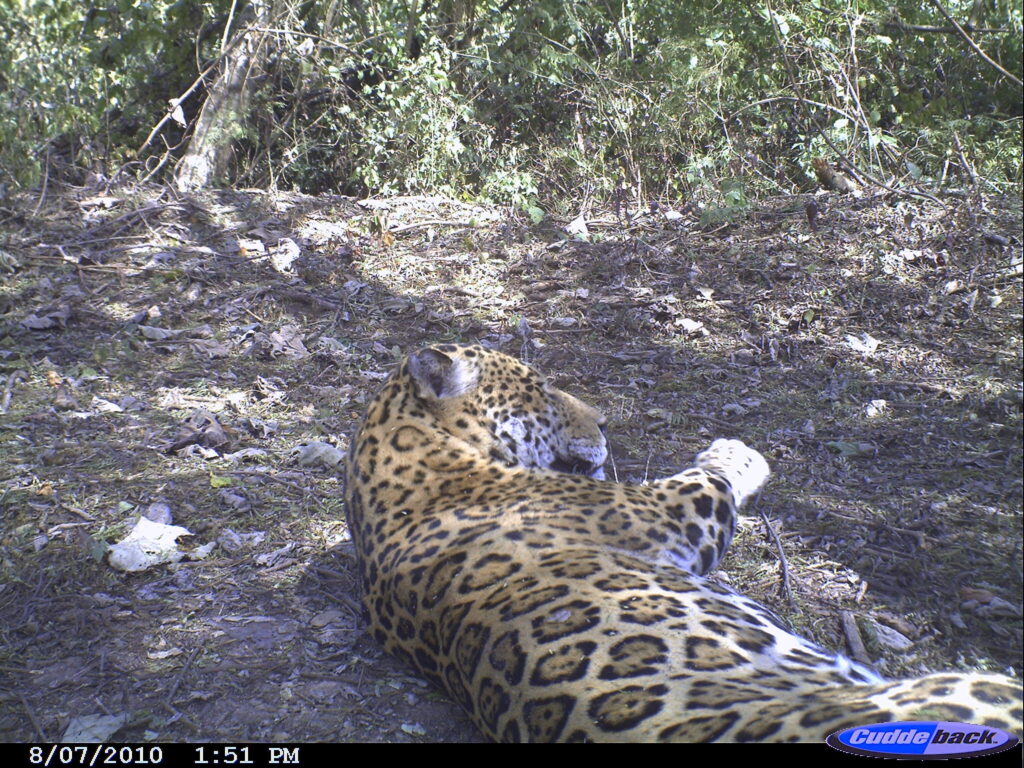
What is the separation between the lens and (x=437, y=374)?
434 cm

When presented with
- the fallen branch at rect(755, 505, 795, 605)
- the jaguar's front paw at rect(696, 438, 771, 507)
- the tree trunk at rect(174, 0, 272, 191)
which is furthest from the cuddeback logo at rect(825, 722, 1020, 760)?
the tree trunk at rect(174, 0, 272, 191)

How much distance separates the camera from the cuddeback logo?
2.35m

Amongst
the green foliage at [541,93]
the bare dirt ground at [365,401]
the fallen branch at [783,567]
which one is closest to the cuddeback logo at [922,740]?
the bare dirt ground at [365,401]

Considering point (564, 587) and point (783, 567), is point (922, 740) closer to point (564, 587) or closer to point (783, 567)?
point (564, 587)

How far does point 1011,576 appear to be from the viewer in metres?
3.19

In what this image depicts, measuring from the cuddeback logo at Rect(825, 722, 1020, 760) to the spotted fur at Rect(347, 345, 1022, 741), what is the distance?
0.16 ft

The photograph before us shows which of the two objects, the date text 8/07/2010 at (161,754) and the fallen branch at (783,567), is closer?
the date text 8/07/2010 at (161,754)

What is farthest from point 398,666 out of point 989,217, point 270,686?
point 989,217

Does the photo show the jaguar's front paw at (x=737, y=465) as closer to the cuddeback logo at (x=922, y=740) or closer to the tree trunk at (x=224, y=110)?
the cuddeback logo at (x=922, y=740)

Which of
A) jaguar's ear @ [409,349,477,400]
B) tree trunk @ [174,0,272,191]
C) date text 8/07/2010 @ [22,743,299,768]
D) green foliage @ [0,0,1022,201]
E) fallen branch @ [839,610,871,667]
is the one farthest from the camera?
tree trunk @ [174,0,272,191]

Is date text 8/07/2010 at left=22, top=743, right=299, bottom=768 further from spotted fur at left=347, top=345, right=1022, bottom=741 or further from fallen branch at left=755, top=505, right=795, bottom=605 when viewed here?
fallen branch at left=755, top=505, right=795, bottom=605

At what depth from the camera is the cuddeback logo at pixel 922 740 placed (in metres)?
2.35

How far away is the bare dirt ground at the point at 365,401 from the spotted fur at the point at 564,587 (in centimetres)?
40

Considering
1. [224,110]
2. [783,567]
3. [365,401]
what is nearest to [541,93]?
[224,110]
